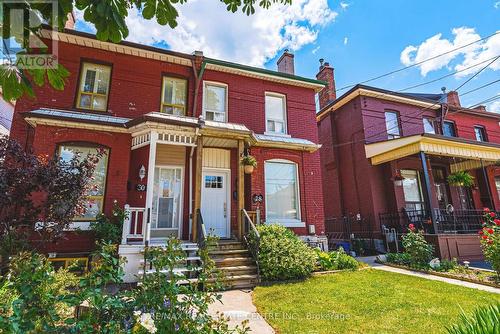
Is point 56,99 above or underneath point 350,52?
underneath

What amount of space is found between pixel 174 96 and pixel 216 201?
14.1 ft

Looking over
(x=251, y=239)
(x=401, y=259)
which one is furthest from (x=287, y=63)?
(x=401, y=259)

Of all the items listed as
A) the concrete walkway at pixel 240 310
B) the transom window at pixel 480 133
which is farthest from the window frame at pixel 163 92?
the transom window at pixel 480 133

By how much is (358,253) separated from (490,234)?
5.48m

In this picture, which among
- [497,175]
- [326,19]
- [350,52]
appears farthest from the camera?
[497,175]

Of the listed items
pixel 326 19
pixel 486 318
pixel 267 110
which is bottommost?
pixel 486 318

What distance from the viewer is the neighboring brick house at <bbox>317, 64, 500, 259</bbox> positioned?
10.6 metres

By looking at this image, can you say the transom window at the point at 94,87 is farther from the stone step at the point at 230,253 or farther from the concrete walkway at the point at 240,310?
the concrete walkway at the point at 240,310

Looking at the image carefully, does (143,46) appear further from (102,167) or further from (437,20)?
(437,20)

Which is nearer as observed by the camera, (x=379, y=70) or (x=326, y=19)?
(x=326, y=19)

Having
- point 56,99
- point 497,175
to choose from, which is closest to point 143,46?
point 56,99

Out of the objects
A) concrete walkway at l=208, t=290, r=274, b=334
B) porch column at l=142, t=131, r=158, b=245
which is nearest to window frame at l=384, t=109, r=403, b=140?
concrete walkway at l=208, t=290, r=274, b=334

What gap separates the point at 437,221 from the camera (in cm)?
996

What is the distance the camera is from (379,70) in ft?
41.0
